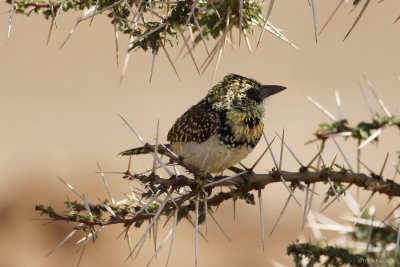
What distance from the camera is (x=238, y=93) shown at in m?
5.40

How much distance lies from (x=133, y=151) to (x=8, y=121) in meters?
7.80

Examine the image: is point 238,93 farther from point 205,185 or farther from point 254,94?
point 205,185

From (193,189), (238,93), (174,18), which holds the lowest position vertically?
(193,189)

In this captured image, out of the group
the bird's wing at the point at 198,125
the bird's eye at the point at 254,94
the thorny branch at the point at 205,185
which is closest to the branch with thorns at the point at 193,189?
the thorny branch at the point at 205,185

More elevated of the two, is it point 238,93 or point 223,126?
point 238,93

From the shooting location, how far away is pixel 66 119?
1277 cm

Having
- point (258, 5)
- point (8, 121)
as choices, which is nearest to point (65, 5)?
point (258, 5)

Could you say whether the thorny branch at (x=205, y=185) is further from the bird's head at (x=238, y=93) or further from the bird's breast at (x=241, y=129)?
the bird's head at (x=238, y=93)

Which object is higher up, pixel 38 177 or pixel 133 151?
pixel 133 151

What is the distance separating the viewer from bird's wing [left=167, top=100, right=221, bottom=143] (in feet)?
16.9

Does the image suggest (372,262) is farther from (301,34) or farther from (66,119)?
(301,34)

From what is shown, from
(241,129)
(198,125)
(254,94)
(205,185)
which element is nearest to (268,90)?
(254,94)

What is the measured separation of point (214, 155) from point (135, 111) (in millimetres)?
7659

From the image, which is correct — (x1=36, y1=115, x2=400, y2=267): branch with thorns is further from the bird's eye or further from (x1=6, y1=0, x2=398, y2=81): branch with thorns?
the bird's eye
